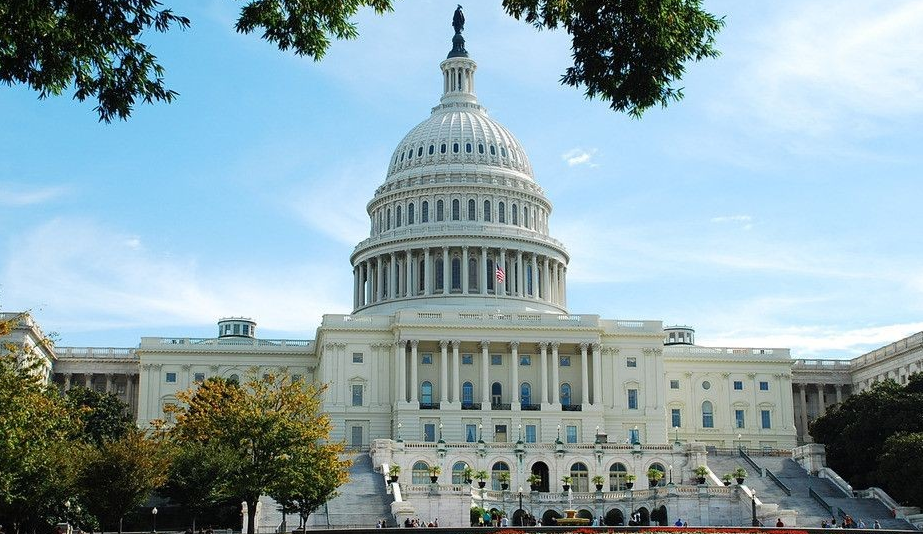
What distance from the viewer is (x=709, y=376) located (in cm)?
13238

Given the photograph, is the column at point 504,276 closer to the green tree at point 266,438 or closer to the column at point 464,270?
the column at point 464,270

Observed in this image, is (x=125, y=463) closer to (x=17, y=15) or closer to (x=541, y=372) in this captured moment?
(x=17, y=15)

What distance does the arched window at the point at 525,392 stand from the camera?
119375mm

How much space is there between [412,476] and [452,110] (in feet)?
204

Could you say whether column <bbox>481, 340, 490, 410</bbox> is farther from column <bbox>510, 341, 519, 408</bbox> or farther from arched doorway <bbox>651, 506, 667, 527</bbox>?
arched doorway <bbox>651, 506, 667, 527</bbox>

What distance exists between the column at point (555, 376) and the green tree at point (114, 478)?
59.9 meters

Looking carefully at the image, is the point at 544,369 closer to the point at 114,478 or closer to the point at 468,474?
the point at 468,474

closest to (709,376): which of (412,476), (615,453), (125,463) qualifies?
(615,453)

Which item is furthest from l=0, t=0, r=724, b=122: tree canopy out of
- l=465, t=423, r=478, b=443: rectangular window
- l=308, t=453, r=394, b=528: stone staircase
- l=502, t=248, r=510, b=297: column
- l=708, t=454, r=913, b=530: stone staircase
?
l=502, t=248, r=510, b=297: column

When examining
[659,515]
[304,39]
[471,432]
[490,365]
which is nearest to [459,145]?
[490,365]

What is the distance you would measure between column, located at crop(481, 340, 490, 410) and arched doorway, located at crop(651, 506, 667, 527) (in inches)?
1258

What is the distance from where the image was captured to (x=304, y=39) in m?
22.1

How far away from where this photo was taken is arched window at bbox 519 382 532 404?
119375 millimetres

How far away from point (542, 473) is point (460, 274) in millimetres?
37236
